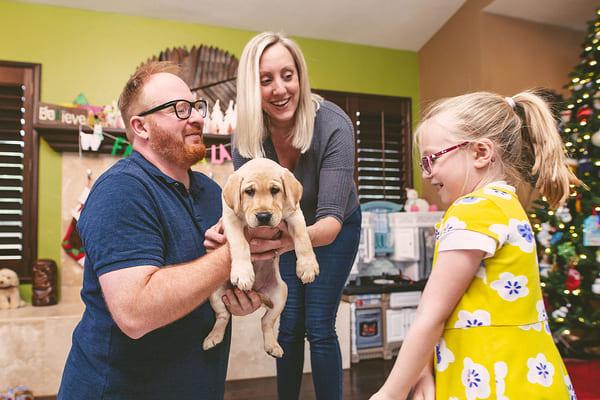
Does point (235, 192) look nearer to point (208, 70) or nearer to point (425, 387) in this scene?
point (425, 387)

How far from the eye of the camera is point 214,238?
1131 millimetres

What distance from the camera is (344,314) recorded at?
11.1 ft

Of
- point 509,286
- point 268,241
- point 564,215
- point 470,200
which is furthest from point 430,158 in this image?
point 564,215

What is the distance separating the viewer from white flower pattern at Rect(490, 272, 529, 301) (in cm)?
95

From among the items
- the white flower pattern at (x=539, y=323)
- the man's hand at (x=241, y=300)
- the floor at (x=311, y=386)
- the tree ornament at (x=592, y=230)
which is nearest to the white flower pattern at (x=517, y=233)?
the white flower pattern at (x=539, y=323)

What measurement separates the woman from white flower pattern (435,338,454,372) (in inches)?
17.0

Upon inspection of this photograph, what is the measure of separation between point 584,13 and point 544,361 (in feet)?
14.3

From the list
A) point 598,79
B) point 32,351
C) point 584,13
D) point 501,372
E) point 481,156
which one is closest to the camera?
point 501,372

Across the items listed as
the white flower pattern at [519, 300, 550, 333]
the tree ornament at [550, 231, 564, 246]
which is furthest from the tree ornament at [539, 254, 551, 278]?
the white flower pattern at [519, 300, 550, 333]

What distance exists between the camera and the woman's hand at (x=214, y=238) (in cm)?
112

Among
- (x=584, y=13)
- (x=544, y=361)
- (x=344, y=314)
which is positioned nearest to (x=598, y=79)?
(x=584, y=13)

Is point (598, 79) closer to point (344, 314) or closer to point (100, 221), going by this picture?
point (344, 314)

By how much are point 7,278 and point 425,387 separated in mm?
3296

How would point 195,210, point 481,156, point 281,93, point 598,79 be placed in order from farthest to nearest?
point 598,79 < point 281,93 < point 195,210 < point 481,156
